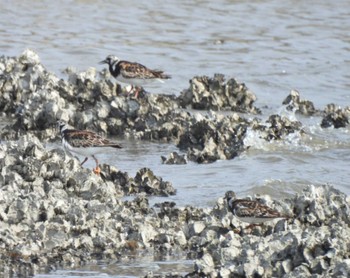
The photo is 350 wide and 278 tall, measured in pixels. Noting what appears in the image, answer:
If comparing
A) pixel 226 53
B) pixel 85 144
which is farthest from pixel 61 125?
pixel 226 53

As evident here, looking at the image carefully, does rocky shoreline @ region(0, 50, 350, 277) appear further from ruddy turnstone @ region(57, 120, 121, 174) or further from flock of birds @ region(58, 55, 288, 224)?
ruddy turnstone @ region(57, 120, 121, 174)

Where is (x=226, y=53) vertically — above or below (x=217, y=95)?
above

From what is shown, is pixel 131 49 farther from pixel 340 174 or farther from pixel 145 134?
pixel 340 174

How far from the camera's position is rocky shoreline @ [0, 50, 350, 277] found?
9133 millimetres

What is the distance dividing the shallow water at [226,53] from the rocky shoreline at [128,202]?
16.4 inches

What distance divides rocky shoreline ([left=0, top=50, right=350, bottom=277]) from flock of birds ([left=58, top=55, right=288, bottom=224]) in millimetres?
181

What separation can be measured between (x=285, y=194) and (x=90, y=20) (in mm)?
14159

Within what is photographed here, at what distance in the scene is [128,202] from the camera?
11.8 meters

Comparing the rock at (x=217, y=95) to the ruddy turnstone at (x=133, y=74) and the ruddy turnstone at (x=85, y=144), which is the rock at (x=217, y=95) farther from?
the ruddy turnstone at (x=85, y=144)

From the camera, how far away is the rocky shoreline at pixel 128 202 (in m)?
9.13

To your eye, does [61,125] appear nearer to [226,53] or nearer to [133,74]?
[133,74]

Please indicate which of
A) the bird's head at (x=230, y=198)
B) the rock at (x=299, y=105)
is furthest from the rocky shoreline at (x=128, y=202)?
the rock at (x=299, y=105)

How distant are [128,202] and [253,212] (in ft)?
5.34

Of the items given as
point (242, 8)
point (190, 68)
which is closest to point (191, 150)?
point (190, 68)
